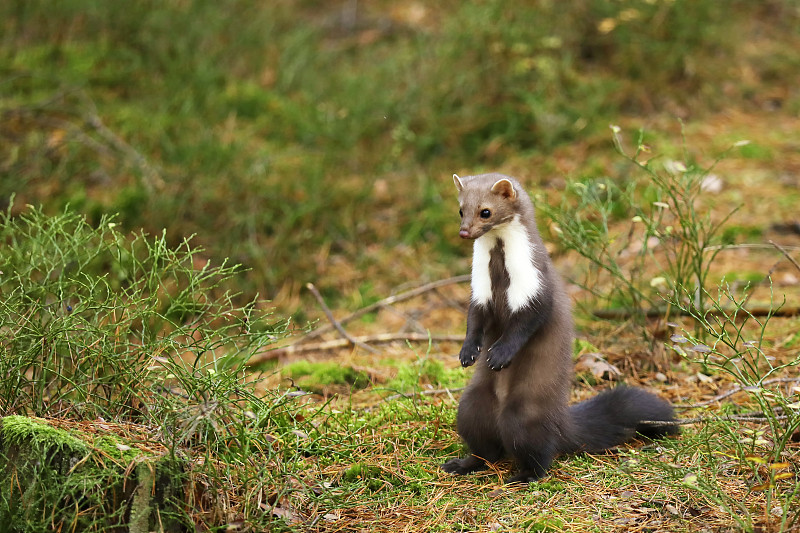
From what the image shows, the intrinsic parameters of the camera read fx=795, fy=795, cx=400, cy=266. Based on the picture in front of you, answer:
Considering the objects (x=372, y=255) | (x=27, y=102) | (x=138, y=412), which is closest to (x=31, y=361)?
(x=138, y=412)

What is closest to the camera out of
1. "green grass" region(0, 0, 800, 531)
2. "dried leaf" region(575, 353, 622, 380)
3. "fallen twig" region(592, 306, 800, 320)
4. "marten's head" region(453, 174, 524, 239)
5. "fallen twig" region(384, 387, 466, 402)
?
"marten's head" region(453, 174, 524, 239)

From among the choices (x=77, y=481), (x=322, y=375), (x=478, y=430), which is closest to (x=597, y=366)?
(x=478, y=430)

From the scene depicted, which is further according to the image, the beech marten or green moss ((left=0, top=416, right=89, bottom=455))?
the beech marten

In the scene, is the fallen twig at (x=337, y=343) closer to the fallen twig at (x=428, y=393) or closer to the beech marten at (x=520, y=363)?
the fallen twig at (x=428, y=393)

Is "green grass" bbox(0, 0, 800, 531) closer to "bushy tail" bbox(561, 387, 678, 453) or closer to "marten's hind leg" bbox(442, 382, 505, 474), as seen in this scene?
"marten's hind leg" bbox(442, 382, 505, 474)

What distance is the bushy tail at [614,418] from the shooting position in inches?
143

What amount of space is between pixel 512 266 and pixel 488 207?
0.29m

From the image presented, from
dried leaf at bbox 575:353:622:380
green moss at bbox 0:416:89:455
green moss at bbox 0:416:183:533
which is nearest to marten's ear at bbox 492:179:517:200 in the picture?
dried leaf at bbox 575:353:622:380

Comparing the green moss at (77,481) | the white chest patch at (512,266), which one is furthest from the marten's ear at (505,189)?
the green moss at (77,481)

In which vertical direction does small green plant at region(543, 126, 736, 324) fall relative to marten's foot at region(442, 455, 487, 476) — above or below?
above

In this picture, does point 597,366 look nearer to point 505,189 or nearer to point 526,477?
point 526,477

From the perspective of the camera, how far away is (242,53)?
9539 millimetres

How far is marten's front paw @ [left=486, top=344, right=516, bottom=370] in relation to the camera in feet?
11.4

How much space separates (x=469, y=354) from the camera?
3.63m
